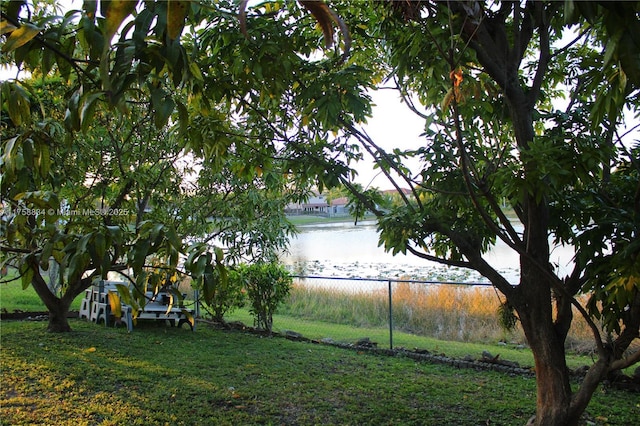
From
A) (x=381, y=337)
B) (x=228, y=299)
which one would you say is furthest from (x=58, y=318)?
(x=381, y=337)

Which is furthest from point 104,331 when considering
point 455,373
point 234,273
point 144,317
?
point 455,373

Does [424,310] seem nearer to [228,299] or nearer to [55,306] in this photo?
[228,299]

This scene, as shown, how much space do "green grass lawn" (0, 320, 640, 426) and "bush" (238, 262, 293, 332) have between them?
85cm

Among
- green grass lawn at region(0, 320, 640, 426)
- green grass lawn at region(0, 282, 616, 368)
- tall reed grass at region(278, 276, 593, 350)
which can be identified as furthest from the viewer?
tall reed grass at region(278, 276, 593, 350)

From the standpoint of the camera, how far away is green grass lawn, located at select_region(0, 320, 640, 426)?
3932 mm

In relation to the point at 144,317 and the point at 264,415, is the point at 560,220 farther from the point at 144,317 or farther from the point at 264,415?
the point at 144,317

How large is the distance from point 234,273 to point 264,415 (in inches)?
149

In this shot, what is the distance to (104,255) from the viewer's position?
1.20 meters

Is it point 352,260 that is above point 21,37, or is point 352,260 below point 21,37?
below

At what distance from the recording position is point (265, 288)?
754 centimetres

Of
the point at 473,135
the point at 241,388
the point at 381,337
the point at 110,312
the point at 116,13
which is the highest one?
the point at 473,135

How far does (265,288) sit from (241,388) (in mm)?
2914

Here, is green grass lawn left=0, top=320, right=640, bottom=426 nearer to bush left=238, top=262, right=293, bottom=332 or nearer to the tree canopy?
bush left=238, top=262, right=293, bottom=332

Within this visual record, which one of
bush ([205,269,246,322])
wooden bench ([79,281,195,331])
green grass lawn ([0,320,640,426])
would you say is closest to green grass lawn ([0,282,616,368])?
bush ([205,269,246,322])
